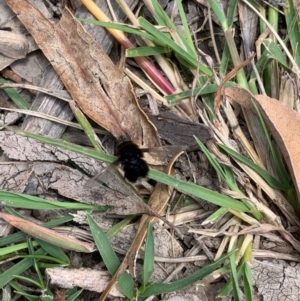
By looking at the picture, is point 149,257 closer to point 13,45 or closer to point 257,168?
point 257,168

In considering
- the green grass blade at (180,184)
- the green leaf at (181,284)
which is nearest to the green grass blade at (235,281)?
the green leaf at (181,284)

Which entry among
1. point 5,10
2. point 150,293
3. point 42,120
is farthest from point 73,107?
point 150,293

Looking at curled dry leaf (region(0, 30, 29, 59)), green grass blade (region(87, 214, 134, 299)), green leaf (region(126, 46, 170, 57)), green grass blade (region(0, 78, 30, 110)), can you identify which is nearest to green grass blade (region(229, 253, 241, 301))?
green grass blade (region(87, 214, 134, 299))

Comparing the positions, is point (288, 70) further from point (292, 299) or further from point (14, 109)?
point (14, 109)

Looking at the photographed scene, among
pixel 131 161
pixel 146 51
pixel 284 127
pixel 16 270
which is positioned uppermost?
pixel 146 51

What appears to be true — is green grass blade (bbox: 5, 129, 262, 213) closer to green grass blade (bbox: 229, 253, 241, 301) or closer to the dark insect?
the dark insect

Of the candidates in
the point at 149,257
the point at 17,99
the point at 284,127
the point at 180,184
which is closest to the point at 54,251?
the point at 149,257
